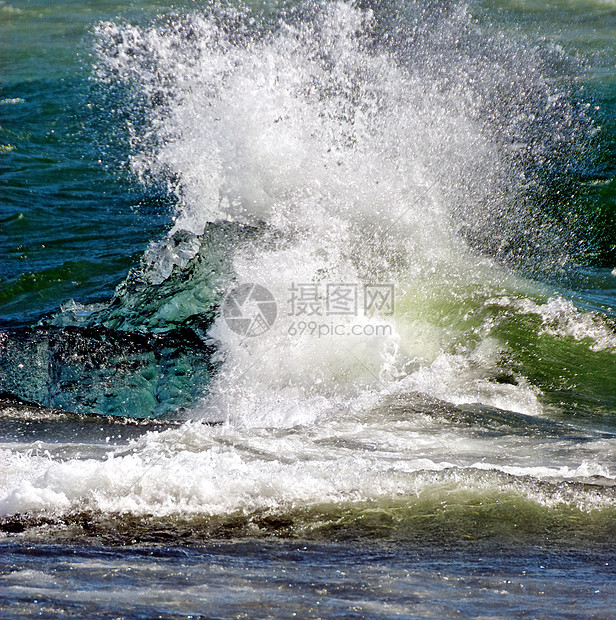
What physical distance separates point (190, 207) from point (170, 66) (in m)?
1.82

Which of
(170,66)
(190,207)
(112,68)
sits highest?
(112,68)

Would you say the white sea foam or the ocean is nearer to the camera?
the ocean

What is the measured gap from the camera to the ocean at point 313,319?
202 centimetres

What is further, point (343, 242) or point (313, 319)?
point (343, 242)

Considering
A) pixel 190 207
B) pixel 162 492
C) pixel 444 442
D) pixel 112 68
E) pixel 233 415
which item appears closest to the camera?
pixel 162 492

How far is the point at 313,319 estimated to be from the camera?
417 cm

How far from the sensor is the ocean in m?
2.02

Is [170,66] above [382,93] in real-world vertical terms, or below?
above

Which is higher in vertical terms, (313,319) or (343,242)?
(343,242)

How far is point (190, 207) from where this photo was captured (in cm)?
597

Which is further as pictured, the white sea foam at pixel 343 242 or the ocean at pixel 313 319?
the white sea foam at pixel 343 242

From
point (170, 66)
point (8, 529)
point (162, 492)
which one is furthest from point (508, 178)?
point (8, 529)

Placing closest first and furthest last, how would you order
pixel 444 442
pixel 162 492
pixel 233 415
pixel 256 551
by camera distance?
pixel 256 551, pixel 162 492, pixel 444 442, pixel 233 415

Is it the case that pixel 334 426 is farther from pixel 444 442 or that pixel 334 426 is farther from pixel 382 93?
pixel 382 93
